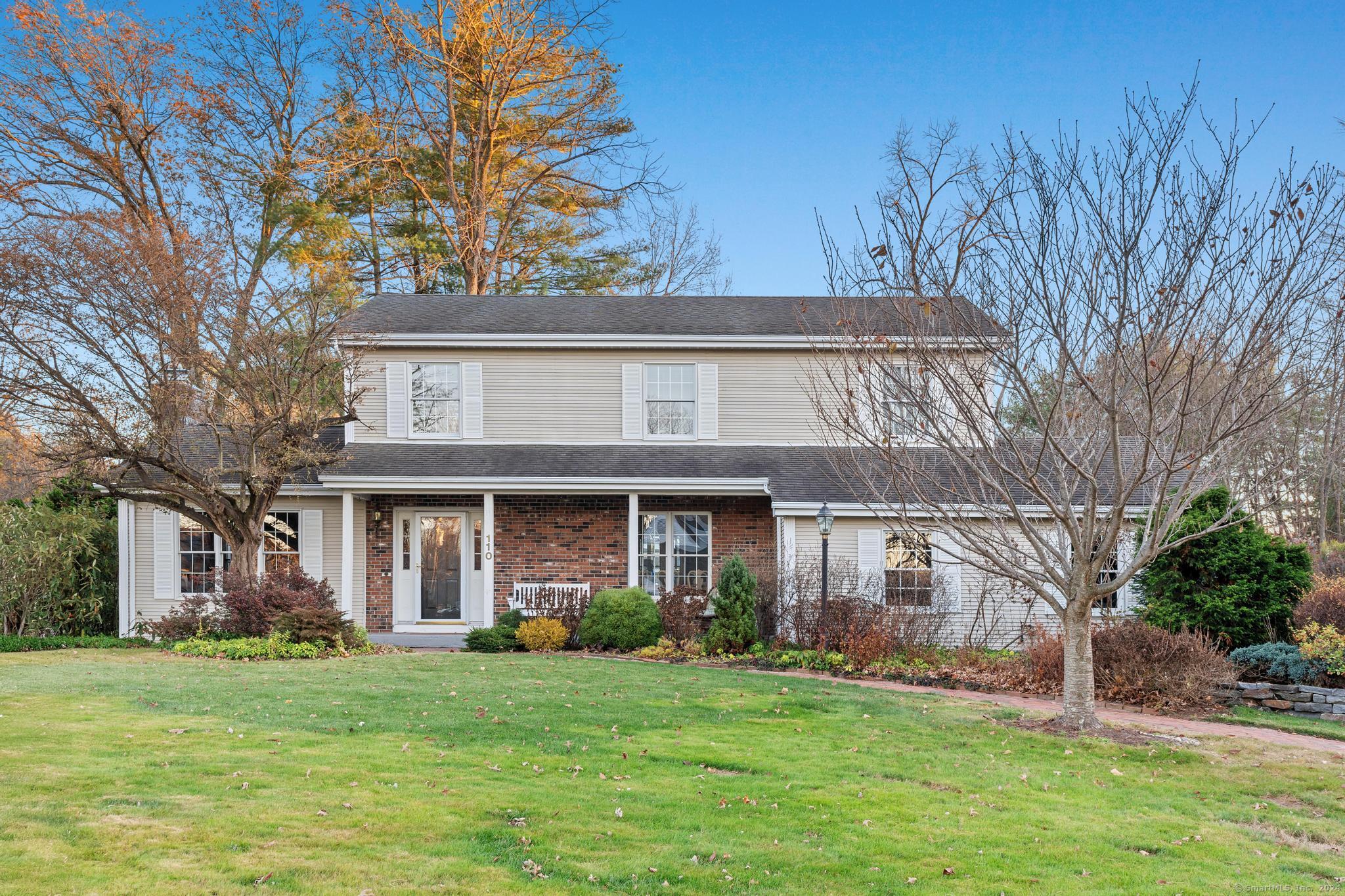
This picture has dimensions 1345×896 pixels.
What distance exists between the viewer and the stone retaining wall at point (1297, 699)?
10.2 meters

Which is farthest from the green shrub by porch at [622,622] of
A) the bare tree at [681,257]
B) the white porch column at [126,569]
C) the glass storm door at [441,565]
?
the bare tree at [681,257]

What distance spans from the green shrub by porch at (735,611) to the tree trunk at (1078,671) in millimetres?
5701

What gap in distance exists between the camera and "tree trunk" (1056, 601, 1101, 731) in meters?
8.77

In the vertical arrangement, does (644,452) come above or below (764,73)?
below

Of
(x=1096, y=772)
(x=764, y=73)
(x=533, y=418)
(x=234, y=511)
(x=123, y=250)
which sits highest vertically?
(x=764, y=73)

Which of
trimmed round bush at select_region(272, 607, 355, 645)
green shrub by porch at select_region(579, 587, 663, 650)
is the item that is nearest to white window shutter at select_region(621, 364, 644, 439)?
green shrub by porch at select_region(579, 587, 663, 650)

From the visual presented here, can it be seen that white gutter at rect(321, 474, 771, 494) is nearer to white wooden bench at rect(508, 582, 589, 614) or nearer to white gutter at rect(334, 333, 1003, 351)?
white wooden bench at rect(508, 582, 589, 614)

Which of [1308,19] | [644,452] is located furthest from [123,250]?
[1308,19]

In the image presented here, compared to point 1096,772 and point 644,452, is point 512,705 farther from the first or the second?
point 644,452

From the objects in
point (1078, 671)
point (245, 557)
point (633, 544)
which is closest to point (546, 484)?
point (633, 544)

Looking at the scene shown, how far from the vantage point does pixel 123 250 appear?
14961 millimetres

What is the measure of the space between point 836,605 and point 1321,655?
5.78 metres

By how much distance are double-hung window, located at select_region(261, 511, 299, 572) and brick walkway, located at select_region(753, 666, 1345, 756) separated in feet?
33.3

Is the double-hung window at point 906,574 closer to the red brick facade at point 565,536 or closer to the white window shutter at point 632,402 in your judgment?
the red brick facade at point 565,536
